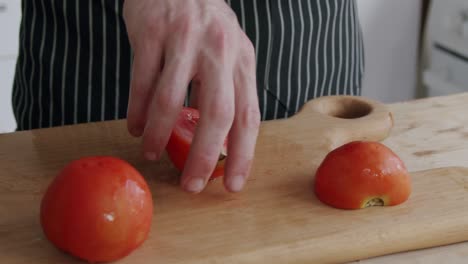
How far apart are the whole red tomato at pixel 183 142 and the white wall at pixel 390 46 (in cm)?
164

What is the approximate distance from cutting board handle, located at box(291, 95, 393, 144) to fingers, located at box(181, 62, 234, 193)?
27 centimetres

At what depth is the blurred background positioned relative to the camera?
7.14ft

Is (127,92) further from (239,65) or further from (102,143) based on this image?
(239,65)

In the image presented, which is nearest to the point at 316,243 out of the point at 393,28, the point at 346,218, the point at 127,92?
the point at 346,218

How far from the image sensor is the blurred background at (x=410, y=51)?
7.14 ft

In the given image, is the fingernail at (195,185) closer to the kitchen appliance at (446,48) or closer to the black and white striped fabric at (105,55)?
the black and white striped fabric at (105,55)

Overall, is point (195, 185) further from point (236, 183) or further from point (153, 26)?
point (153, 26)

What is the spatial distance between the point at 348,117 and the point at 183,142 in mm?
316

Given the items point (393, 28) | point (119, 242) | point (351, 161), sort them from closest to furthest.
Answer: point (119, 242) → point (351, 161) → point (393, 28)

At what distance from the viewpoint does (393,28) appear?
2.42 meters

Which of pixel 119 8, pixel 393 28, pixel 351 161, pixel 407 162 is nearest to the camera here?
pixel 351 161

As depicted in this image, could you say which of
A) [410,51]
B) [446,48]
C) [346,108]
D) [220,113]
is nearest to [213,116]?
[220,113]

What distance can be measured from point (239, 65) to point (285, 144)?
0.68 feet

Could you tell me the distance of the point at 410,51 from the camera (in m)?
2.48
